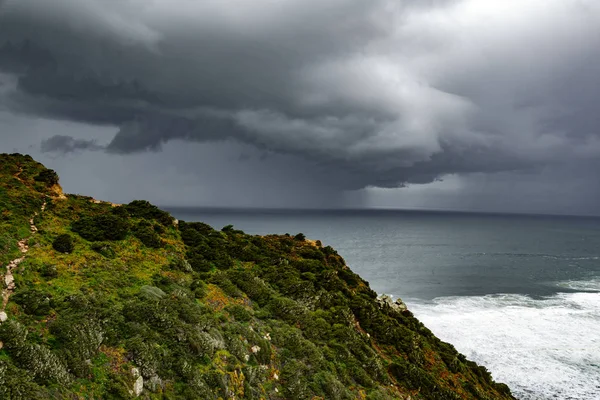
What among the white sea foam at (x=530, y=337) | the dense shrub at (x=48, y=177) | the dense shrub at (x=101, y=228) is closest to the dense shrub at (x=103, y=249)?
the dense shrub at (x=101, y=228)

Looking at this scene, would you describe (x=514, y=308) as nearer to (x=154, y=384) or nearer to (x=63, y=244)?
(x=154, y=384)

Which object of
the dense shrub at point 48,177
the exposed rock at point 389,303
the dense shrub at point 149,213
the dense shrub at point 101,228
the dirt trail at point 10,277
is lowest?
the exposed rock at point 389,303

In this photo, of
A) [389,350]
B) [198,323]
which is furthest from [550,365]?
[198,323]

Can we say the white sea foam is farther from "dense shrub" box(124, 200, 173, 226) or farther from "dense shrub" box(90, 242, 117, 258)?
"dense shrub" box(90, 242, 117, 258)

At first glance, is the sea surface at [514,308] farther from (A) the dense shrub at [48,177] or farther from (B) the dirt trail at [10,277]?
(A) the dense shrub at [48,177]

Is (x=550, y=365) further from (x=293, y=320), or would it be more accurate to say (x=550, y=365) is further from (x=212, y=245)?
(x=212, y=245)

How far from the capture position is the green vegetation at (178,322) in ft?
38.5

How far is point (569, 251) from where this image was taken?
14800 centimetres

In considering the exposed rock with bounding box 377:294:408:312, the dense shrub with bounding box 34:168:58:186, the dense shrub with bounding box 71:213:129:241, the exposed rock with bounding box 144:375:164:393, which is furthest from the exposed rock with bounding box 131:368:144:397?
the exposed rock with bounding box 377:294:408:312

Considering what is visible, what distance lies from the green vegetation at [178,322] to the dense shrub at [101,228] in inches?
3.8

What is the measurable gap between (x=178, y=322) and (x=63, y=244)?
9307mm

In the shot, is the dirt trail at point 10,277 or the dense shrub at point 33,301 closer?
the dirt trail at point 10,277

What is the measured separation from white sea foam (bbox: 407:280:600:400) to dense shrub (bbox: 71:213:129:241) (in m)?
38.4

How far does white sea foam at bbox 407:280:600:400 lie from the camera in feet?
116
